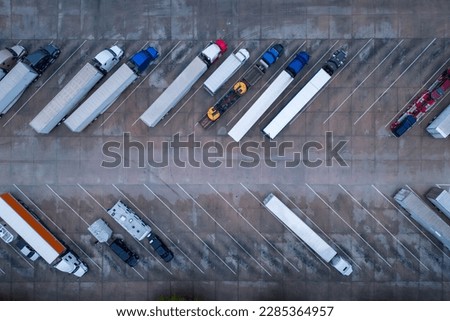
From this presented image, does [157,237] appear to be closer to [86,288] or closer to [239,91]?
[86,288]

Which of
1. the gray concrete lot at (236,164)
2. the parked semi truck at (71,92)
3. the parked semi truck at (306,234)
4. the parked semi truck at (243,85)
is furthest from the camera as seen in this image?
the gray concrete lot at (236,164)

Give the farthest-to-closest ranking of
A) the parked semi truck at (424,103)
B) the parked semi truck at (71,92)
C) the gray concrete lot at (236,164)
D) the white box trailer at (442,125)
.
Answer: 1. the gray concrete lot at (236,164)
2. the parked semi truck at (424,103)
3. the parked semi truck at (71,92)
4. the white box trailer at (442,125)

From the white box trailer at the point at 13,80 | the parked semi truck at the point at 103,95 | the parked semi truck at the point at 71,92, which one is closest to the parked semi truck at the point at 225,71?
the parked semi truck at the point at 103,95

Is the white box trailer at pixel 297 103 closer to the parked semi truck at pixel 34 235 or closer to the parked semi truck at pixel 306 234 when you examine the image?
the parked semi truck at pixel 306 234

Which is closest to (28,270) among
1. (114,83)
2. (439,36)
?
(114,83)

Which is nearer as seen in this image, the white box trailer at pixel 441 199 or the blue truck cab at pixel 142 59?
the white box trailer at pixel 441 199

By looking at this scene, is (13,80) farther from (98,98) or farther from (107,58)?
(107,58)

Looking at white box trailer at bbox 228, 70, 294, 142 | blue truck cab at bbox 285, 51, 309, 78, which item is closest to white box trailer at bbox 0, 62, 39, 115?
white box trailer at bbox 228, 70, 294, 142
